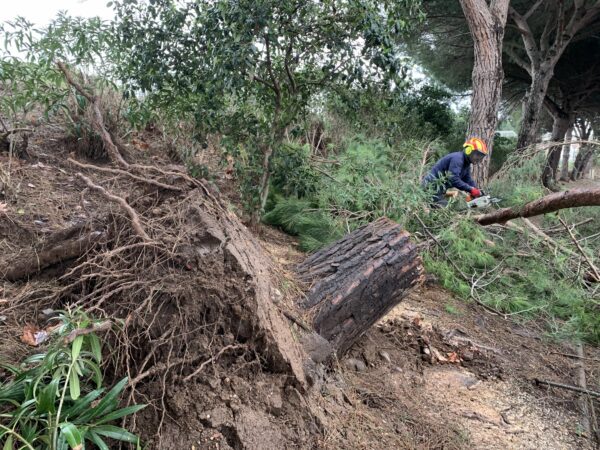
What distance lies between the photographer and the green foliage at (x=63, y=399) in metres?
1.28

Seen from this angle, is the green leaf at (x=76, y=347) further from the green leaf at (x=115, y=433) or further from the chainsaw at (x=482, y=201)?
the chainsaw at (x=482, y=201)

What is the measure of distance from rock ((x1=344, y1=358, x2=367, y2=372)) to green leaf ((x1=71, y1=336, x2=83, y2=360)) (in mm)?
1536

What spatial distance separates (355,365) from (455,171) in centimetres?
A: 370

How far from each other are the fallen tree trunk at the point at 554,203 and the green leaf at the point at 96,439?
295 cm

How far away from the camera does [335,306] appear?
7.77ft

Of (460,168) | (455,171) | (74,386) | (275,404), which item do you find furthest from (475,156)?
(74,386)

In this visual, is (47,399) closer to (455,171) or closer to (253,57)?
(253,57)

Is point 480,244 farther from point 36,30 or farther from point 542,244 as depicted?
point 36,30

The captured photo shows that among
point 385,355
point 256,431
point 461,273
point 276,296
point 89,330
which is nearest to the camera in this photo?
point 89,330

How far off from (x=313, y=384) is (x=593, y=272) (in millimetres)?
3163

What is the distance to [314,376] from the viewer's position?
2006 mm

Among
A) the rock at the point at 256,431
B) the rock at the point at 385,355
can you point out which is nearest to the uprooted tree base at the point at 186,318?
the rock at the point at 256,431

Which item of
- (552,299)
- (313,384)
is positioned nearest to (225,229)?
(313,384)

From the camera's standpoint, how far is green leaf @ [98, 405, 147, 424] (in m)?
1.39
